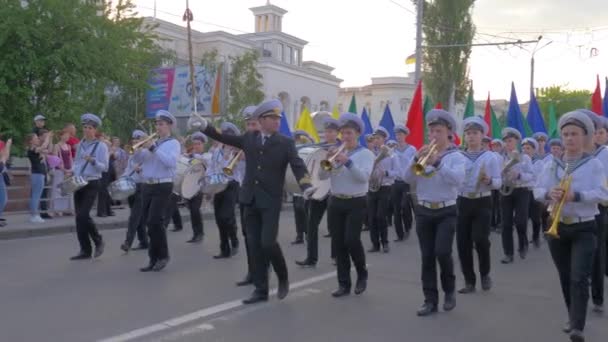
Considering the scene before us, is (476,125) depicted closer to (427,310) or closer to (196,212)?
(427,310)

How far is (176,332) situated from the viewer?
605 centimetres

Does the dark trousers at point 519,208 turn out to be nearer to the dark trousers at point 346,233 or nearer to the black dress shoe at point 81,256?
the dark trousers at point 346,233

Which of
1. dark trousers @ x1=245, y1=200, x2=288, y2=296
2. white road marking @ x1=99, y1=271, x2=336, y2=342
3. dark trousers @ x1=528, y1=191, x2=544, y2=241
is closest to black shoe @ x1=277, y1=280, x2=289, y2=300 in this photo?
dark trousers @ x1=245, y1=200, x2=288, y2=296

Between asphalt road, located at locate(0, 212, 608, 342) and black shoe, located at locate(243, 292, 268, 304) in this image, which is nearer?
asphalt road, located at locate(0, 212, 608, 342)

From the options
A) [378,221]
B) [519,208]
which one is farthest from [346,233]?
[519,208]

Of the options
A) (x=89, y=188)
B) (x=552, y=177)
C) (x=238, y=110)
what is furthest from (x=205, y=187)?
(x=238, y=110)

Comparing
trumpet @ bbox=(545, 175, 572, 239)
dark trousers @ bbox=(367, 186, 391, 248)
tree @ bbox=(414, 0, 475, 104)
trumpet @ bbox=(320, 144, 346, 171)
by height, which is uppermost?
tree @ bbox=(414, 0, 475, 104)

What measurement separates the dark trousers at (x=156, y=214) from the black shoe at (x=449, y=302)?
12.8 feet

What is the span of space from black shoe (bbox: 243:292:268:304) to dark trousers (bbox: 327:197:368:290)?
0.98m

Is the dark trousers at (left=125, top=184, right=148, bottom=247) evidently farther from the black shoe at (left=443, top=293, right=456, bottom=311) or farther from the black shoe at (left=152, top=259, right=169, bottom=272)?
the black shoe at (left=443, top=293, right=456, bottom=311)

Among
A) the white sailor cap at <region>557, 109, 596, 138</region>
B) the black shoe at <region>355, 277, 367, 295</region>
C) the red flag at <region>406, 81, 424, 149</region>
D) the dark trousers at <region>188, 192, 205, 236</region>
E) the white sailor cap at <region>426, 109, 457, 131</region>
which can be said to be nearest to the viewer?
the white sailor cap at <region>557, 109, 596, 138</region>

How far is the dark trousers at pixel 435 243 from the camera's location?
6.86 metres

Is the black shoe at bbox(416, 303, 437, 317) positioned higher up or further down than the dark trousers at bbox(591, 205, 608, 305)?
further down

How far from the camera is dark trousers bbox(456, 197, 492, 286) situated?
8.03 m
